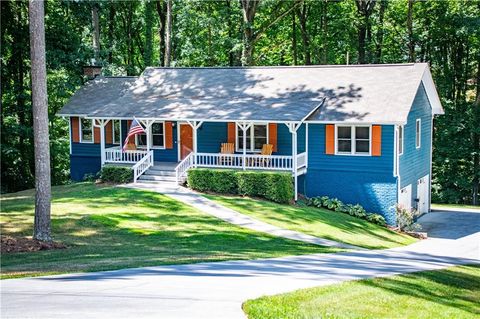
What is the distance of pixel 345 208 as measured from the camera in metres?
27.4

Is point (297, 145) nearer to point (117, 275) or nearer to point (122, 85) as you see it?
point (122, 85)

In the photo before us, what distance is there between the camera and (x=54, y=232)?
796 inches

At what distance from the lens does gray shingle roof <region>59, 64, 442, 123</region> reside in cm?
2745

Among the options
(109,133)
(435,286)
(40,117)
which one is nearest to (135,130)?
(109,133)

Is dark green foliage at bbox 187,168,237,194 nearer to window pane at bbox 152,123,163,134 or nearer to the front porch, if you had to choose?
the front porch

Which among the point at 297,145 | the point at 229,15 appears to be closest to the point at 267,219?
the point at 297,145

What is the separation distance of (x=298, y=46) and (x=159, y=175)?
76.7 feet

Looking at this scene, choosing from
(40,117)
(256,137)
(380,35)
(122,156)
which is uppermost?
(380,35)

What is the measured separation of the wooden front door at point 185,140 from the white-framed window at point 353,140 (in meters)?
7.03

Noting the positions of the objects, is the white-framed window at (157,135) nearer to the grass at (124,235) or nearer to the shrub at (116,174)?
the shrub at (116,174)

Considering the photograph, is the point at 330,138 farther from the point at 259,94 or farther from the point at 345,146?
the point at 259,94

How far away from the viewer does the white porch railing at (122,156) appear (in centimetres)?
3038

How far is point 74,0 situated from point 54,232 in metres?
14.1

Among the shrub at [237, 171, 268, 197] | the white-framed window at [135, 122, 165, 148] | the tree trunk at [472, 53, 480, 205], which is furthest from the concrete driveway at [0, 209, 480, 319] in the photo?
the tree trunk at [472, 53, 480, 205]
